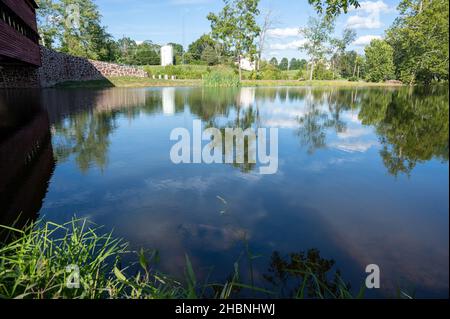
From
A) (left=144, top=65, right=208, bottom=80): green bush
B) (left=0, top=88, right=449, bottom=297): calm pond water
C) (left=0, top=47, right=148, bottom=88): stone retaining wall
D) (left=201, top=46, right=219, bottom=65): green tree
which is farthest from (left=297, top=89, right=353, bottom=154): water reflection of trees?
(left=201, top=46, right=219, bottom=65): green tree

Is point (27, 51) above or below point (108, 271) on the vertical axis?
above

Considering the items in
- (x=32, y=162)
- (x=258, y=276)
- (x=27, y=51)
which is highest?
(x=27, y=51)

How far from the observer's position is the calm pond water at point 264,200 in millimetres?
3645

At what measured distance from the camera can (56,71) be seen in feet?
121

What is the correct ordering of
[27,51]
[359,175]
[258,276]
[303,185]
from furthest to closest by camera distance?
[27,51]
[359,175]
[303,185]
[258,276]

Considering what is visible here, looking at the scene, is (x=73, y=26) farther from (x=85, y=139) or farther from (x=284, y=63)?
(x=284, y=63)

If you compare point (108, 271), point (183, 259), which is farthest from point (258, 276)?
point (108, 271)

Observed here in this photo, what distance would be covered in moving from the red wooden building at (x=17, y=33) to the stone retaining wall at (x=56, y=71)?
361 centimetres

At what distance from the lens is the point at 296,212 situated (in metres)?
4.93

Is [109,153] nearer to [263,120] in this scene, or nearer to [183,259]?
[183,259]

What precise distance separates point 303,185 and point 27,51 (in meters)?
25.6

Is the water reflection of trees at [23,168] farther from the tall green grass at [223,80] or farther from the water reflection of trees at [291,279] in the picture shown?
the tall green grass at [223,80]

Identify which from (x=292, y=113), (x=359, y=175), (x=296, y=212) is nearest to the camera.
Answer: (x=296, y=212)

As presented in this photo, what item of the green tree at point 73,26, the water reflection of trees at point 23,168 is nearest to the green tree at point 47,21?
the green tree at point 73,26
